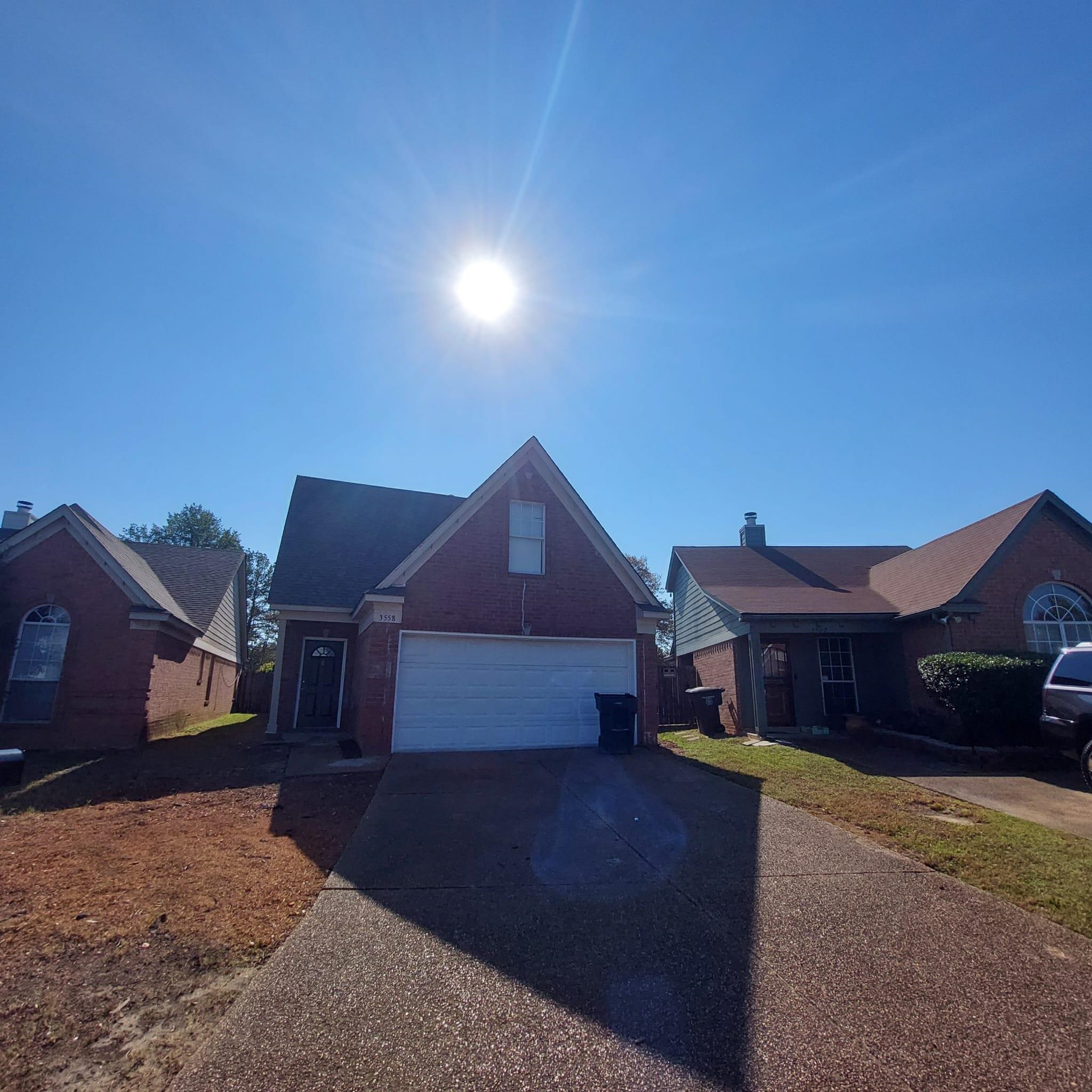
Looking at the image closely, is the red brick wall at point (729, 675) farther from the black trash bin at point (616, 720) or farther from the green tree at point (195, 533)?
the green tree at point (195, 533)

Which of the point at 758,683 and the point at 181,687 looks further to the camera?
the point at 181,687

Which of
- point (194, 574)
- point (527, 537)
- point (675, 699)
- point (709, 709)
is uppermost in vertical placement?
point (194, 574)

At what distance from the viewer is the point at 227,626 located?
2192 cm

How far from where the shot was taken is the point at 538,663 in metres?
12.3

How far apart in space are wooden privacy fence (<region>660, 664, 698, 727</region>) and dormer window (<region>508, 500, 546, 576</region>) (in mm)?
7934

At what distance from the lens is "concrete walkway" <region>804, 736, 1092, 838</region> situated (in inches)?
295

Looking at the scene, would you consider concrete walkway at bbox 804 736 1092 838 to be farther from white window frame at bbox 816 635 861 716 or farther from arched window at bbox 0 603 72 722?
arched window at bbox 0 603 72 722

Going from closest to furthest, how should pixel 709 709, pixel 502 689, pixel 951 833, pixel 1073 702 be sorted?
pixel 951 833, pixel 1073 702, pixel 502 689, pixel 709 709

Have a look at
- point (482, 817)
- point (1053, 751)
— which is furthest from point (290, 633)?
point (1053, 751)

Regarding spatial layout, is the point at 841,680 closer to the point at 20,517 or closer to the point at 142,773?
the point at 142,773

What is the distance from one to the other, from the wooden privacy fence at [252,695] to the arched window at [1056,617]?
84.9 feet

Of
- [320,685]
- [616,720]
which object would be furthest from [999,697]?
[320,685]

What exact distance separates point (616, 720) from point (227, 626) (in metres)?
16.8

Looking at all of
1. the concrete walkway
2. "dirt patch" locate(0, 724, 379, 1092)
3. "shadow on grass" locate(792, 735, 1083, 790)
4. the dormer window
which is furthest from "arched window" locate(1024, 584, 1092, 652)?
"dirt patch" locate(0, 724, 379, 1092)
